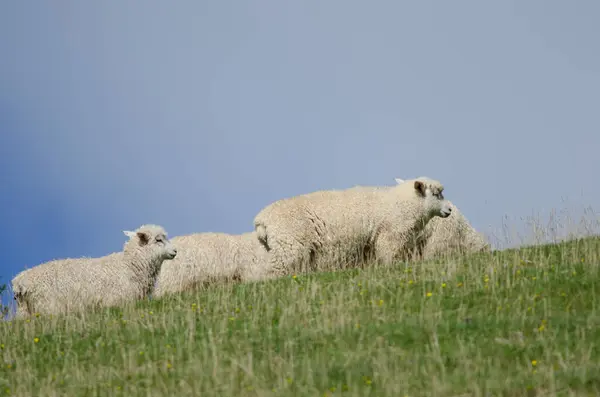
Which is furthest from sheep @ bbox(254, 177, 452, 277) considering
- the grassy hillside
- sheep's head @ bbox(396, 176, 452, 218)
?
the grassy hillside

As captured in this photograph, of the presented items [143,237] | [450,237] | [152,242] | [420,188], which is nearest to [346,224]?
[420,188]

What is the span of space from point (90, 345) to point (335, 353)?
5.24 m

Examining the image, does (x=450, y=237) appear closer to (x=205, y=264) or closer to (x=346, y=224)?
(x=346, y=224)

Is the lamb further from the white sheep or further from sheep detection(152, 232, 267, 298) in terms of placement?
sheep detection(152, 232, 267, 298)

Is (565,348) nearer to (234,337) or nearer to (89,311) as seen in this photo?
(234,337)

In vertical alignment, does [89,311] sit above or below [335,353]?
above

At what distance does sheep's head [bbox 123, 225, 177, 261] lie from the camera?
69.2ft

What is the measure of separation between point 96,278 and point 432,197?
8989 mm

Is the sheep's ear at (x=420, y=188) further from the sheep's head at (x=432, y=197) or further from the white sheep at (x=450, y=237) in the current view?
the white sheep at (x=450, y=237)

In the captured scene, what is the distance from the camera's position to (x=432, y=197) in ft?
71.7

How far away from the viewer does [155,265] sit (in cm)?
2131

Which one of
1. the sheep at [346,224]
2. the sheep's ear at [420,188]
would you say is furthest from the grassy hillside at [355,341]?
the sheep's ear at [420,188]

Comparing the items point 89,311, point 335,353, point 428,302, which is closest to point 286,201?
point 89,311

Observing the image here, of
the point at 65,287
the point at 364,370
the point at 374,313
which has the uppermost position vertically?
the point at 65,287
